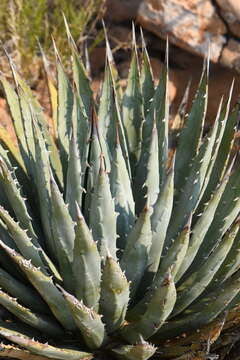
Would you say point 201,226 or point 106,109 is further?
point 106,109

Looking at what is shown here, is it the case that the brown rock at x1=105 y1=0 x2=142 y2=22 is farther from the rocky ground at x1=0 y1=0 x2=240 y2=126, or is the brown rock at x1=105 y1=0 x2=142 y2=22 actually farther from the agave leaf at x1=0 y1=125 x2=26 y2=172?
the agave leaf at x1=0 y1=125 x2=26 y2=172

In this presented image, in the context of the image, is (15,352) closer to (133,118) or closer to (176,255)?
(176,255)

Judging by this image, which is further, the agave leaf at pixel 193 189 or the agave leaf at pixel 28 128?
the agave leaf at pixel 28 128

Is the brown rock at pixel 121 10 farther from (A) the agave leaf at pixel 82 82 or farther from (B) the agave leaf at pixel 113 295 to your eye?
(B) the agave leaf at pixel 113 295

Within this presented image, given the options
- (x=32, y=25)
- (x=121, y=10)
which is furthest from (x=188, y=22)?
(x=32, y=25)

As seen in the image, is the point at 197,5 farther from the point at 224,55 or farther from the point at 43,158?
the point at 43,158

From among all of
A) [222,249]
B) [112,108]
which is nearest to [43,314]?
[222,249]

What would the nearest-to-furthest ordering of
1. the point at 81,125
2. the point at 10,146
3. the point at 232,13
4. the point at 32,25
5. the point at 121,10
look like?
the point at 81,125 → the point at 10,146 → the point at 232,13 → the point at 32,25 → the point at 121,10

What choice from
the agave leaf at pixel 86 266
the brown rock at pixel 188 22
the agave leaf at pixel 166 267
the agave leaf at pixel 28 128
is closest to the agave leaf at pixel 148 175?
the agave leaf at pixel 166 267
